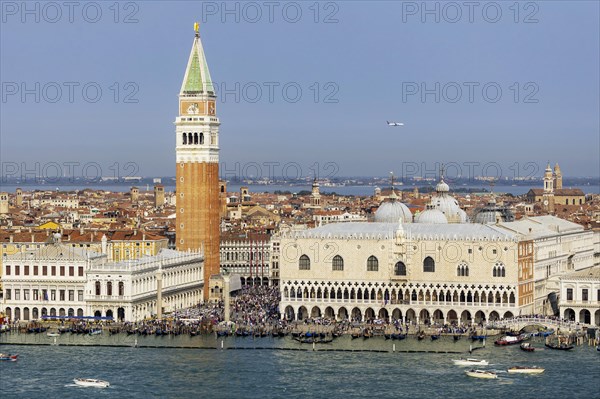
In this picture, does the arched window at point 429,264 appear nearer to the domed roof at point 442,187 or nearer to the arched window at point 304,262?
the arched window at point 304,262

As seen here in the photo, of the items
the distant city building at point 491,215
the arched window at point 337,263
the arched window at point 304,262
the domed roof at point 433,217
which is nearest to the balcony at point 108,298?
the arched window at point 304,262

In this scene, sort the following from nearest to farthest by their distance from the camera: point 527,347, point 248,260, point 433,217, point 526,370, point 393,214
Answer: point 526,370 < point 527,347 < point 433,217 < point 393,214 < point 248,260

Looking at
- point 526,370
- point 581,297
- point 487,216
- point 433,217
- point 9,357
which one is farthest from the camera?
point 487,216

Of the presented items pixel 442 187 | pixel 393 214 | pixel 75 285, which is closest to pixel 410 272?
pixel 393 214

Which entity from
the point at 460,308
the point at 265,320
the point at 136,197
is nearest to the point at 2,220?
the point at 265,320

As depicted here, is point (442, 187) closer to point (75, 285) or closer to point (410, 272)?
point (410, 272)

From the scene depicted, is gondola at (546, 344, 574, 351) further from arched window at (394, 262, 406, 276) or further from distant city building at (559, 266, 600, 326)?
arched window at (394, 262, 406, 276)
